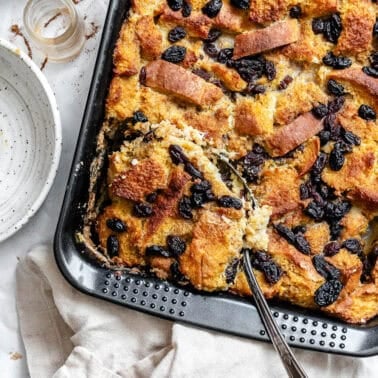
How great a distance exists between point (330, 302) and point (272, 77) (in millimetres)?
844

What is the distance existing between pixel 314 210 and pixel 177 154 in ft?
1.76

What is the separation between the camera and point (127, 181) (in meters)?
2.62

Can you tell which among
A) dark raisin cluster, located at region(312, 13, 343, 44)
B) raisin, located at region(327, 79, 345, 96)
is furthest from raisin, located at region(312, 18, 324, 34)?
raisin, located at region(327, 79, 345, 96)

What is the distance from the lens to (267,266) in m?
2.66

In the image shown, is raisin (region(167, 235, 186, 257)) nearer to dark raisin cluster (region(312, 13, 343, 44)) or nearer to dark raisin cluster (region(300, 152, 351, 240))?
dark raisin cluster (region(300, 152, 351, 240))

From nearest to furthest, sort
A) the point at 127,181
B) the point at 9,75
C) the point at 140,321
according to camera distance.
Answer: the point at 127,181
the point at 140,321
the point at 9,75

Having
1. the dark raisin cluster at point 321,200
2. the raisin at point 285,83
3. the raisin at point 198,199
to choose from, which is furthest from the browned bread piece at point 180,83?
the dark raisin cluster at point 321,200

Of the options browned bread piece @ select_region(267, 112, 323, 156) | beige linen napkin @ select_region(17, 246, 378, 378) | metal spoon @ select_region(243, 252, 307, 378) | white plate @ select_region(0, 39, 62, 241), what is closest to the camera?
metal spoon @ select_region(243, 252, 307, 378)

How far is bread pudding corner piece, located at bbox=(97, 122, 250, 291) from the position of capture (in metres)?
2.61

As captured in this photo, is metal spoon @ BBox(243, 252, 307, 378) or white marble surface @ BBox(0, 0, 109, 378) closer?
metal spoon @ BBox(243, 252, 307, 378)

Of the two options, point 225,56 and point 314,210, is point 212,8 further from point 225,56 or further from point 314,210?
point 314,210

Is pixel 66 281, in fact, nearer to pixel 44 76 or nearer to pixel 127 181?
pixel 127 181

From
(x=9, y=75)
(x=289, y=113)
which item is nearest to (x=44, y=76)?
(x=9, y=75)

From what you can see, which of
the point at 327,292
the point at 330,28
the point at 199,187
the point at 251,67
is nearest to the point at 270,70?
the point at 251,67
